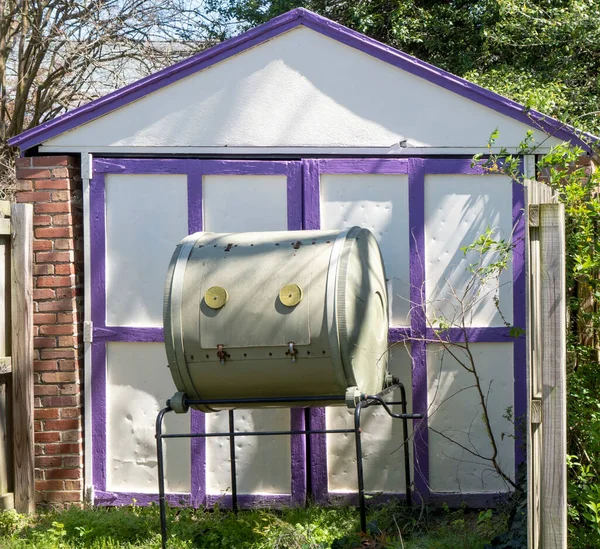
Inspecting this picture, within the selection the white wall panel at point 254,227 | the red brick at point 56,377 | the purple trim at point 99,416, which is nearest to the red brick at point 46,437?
the purple trim at point 99,416

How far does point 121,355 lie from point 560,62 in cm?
679

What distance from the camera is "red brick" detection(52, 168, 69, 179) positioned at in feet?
19.0

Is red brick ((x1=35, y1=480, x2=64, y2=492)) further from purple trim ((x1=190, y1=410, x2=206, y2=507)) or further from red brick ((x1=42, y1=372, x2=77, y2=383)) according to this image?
purple trim ((x1=190, y1=410, x2=206, y2=507))

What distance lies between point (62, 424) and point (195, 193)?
73.2 inches

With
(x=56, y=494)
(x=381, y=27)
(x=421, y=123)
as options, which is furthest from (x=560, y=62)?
(x=56, y=494)

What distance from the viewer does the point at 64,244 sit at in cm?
580

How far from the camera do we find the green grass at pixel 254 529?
186 inches

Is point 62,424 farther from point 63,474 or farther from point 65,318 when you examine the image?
point 65,318

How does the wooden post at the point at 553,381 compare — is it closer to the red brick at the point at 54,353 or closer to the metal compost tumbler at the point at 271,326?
the metal compost tumbler at the point at 271,326

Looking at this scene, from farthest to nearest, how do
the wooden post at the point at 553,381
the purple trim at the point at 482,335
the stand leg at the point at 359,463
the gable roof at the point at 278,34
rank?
the purple trim at the point at 482,335 < the gable roof at the point at 278,34 < the stand leg at the point at 359,463 < the wooden post at the point at 553,381

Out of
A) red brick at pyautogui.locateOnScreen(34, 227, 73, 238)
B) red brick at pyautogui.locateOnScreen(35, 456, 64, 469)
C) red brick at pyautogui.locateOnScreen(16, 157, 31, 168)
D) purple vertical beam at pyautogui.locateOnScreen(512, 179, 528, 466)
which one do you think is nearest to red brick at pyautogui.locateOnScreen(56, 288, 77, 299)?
red brick at pyautogui.locateOnScreen(34, 227, 73, 238)

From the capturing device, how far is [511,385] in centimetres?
565

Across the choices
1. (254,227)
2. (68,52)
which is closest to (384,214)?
(254,227)

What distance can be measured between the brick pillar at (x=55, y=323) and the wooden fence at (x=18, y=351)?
0.07 m
